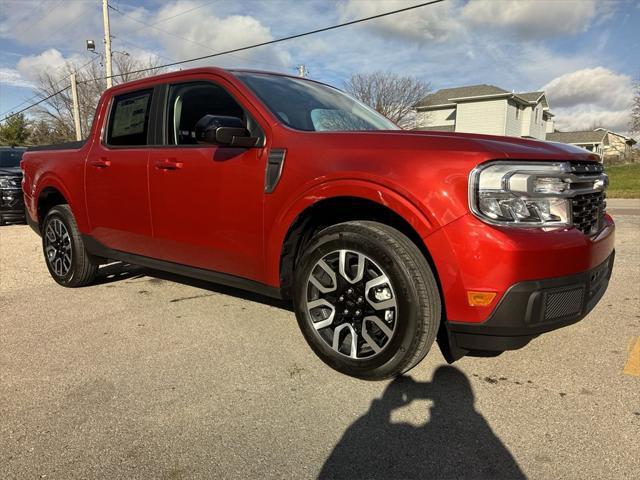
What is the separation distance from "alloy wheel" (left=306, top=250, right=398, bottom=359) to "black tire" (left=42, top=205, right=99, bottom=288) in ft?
9.19

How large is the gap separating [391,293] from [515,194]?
79cm

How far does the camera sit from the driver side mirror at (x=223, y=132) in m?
2.92

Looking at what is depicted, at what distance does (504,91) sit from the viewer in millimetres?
35812

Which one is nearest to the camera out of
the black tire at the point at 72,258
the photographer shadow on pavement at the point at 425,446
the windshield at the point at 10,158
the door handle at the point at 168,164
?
the photographer shadow on pavement at the point at 425,446

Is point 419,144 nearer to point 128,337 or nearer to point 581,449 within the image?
point 581,449

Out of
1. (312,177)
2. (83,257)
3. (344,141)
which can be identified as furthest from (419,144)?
(83,257)

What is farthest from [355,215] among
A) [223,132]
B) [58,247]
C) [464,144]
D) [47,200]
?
[47,200]

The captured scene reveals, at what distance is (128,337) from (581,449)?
114 inches

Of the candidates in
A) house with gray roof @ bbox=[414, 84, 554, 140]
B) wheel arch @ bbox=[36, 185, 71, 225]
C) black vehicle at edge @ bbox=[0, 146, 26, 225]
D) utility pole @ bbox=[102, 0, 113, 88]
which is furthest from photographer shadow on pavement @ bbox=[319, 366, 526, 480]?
house with gray roof @ bbox=[414, 84, 554, 140]

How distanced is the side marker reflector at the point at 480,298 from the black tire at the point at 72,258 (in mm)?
3751

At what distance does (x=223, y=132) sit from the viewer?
2.90 meters

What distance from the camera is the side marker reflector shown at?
229 centimetres

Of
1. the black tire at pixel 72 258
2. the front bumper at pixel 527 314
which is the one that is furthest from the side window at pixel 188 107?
the front bumper at pixel 527 314

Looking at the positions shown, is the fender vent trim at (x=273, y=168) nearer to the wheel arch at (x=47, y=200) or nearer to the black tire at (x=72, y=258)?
the black tire at (x=72, y=258)
